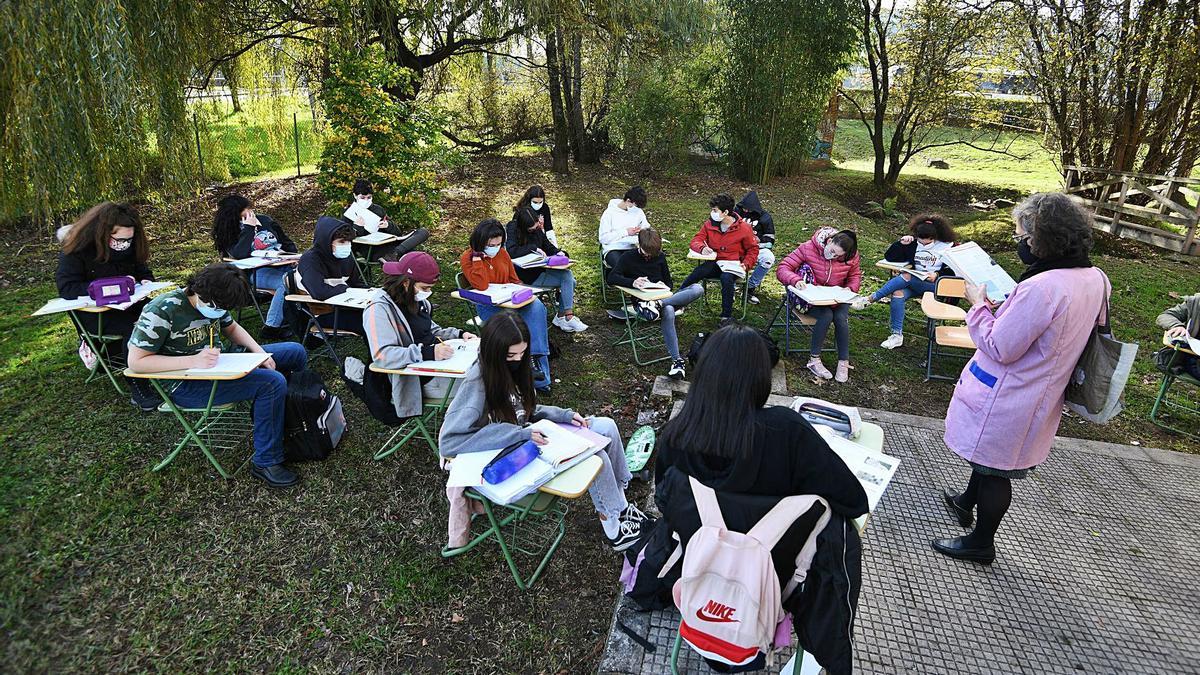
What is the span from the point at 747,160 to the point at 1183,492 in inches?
458

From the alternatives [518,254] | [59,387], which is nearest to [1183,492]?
[518,254]

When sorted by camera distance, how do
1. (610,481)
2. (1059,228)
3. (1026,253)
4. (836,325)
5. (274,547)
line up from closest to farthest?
Result: (1059,228) < (1026,253) < (610,481) < (274,547) < (836,325)

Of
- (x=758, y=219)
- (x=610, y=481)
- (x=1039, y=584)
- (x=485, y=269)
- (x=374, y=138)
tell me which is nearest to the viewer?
(x=1039, y=584)

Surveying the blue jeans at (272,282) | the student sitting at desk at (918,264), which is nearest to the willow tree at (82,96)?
the blue jeans at (272,282)

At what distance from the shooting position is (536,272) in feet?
20.7

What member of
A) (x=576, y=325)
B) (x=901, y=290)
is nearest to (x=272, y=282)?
(x=576, y=325)

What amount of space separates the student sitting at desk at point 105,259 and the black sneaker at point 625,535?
11.6 ft

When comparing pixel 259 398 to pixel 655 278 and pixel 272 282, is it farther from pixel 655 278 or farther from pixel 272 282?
pixel 655 278

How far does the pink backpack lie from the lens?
2.04 meters

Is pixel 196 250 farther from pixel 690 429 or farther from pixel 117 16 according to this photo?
pixel 690 429

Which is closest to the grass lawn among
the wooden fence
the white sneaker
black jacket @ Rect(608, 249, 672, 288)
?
the white sneaker

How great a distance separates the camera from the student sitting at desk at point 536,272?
632cm

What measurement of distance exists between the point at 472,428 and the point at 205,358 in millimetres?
1861

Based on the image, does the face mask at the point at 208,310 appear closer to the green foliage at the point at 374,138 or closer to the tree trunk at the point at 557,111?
the green foliage at the point at 374,138
